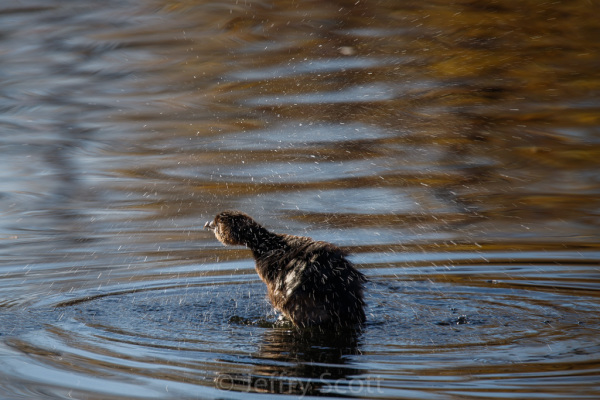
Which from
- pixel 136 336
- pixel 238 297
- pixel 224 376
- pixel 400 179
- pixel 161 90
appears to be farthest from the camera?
pixel 161 90

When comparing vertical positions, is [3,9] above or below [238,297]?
above

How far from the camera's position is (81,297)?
7.51 metres

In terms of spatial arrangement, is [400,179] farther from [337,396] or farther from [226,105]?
[337,396]

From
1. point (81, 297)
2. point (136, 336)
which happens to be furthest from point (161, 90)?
point (136, 336)

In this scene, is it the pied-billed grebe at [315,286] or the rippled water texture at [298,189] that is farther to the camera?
the pied-billed grebe at [315,286]

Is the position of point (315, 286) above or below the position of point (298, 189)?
above

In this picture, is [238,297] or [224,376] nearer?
[224,376]

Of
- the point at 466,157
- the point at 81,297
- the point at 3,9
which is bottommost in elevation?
the point at 466,157

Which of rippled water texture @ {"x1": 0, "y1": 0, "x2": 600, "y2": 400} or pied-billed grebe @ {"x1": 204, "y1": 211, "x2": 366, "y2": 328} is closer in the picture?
rippled water texture @ {"x1": 0, "y1": 0, "x2": 600, "y2": 400}

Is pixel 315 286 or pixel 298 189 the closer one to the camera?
pixel 315 286

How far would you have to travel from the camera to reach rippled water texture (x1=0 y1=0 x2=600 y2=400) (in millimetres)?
5703

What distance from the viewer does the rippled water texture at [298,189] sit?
5.70 meters

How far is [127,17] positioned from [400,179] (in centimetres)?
638

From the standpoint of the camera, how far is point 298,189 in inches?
396
